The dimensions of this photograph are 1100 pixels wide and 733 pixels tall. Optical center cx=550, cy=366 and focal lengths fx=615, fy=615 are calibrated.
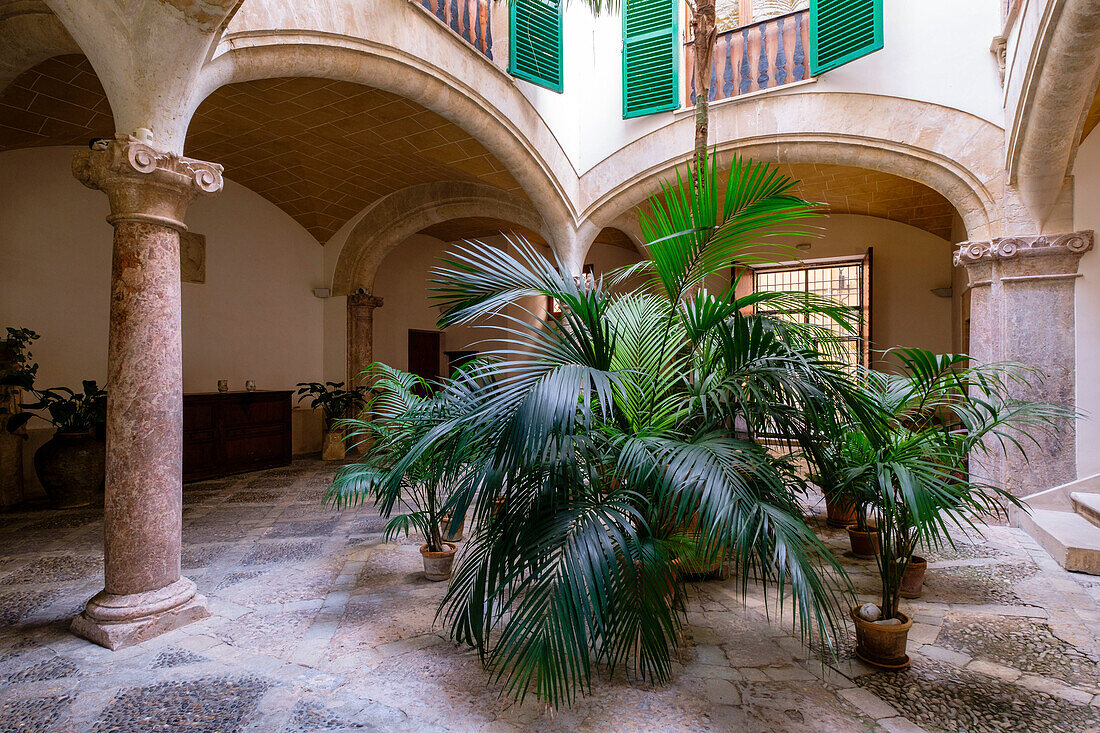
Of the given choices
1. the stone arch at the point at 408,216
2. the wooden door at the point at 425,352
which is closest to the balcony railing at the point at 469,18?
the stone arch at the point at 408,216

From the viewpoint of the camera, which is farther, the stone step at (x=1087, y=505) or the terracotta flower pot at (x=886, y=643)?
the stone step at (x=1087, y=505)

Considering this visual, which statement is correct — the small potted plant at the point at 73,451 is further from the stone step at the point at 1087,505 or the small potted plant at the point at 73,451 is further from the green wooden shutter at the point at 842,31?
the stone step at the point at 1087,505

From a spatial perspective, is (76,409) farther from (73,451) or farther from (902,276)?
(902,276)

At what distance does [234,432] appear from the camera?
7254mm

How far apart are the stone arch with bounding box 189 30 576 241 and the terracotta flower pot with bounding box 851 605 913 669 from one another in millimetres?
3964

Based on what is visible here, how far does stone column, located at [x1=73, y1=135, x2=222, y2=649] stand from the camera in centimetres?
287

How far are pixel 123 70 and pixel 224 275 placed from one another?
18.1ft

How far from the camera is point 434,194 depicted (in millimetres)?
8336

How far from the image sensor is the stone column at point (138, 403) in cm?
287

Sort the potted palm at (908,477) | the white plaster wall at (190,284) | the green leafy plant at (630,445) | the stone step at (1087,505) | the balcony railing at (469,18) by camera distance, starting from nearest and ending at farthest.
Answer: the green leafy plant at (630,445) → the potted palm at (908,477) → the stone step at (1087,505) → the balcony railing at (469,18) → the white plaster wall at (190,284)

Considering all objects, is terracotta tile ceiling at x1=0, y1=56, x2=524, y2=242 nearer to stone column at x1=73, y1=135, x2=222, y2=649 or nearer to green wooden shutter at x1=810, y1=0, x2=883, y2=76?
stone column at x1=73, y1=135, x2=222, y2=649

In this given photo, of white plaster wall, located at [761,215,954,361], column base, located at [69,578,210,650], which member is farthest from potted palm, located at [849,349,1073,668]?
white plaster wall, located at [761,215,954,361]

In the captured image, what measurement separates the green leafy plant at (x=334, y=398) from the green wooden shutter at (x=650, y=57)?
16.4ft

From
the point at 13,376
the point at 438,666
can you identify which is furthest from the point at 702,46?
the point at 13,376
